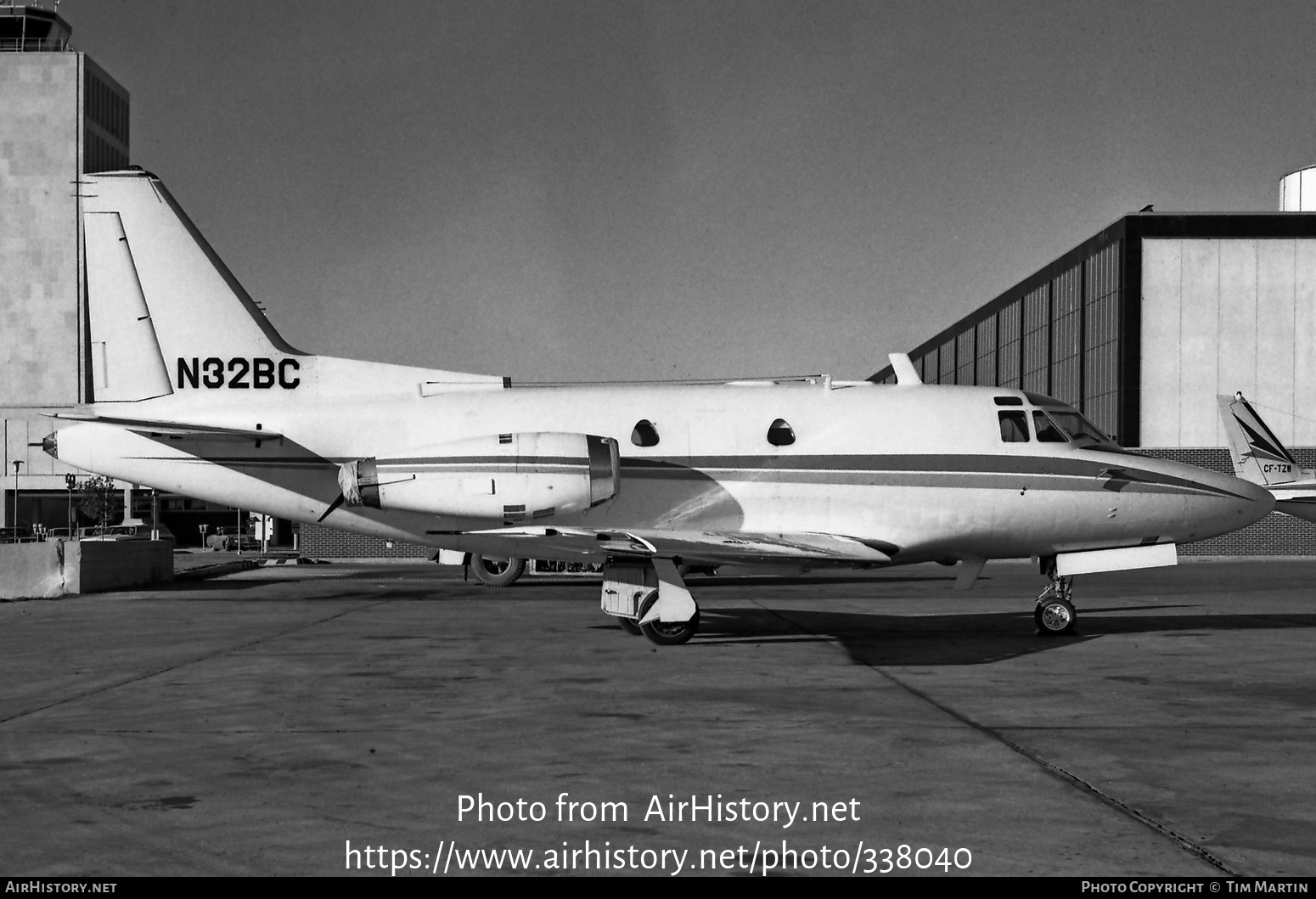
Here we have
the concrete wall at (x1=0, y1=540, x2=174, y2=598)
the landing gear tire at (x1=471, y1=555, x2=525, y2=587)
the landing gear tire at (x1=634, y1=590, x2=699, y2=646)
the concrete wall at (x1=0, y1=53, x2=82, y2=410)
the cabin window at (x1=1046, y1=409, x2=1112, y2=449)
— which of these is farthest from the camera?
the concrete wall at (x1=0, y1=53, x2=82, y2=410)

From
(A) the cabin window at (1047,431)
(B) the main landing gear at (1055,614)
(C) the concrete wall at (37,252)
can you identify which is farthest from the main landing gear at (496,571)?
(C) the concrete wall at (37,252)

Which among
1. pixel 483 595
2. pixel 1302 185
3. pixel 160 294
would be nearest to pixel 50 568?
pixel 483 595

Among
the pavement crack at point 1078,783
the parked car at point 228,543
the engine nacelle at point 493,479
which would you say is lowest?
the parked car at point 228,543

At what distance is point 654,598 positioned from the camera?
16297 millimetres

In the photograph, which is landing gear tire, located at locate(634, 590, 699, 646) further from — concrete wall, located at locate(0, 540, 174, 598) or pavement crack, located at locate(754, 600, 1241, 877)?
concrete wall, located at locate(0, 540, 174, 598)

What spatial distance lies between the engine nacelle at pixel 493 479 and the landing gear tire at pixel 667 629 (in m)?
1.54

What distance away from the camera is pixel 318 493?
704 inches

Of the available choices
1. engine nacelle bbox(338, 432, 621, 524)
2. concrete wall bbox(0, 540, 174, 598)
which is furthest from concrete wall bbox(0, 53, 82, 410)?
engine nacelle bbox(338, 432, 621, 524)

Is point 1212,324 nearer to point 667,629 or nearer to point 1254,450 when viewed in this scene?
point 1254,450

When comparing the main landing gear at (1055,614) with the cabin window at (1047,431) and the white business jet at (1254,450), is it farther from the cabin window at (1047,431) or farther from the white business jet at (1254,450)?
the white business jet at (1254,450)

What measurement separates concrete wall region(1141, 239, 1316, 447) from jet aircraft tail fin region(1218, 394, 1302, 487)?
57.8 feet

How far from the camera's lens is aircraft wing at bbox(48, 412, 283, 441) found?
667 inches

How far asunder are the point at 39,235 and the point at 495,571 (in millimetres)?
106810

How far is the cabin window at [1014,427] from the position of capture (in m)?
18.0
